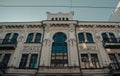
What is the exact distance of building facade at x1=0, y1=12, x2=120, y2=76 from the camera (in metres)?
14.3

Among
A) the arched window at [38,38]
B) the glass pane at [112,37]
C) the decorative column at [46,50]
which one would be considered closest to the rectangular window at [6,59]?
the arched window at [38,38]

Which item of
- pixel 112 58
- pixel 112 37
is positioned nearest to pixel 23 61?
pixel 112 58

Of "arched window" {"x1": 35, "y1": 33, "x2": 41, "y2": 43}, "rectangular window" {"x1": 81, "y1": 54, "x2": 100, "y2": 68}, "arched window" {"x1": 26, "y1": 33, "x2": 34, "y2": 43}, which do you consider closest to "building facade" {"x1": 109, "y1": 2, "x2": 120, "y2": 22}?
"rectangular window" {"x1": 81, "y1": 54, "x2": 100, "y2": 68}

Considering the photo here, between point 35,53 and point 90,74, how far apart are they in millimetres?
7064

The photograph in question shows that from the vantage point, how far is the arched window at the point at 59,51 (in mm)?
15297

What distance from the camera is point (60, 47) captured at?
17.1m

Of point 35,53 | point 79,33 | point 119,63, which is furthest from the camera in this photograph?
point 79,33

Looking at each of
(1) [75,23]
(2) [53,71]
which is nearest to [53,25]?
(1) [75,23]

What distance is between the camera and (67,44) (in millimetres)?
17203

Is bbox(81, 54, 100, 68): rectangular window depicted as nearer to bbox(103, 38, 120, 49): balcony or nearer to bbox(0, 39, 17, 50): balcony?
bbox(103, 38, 120, 49): balcony

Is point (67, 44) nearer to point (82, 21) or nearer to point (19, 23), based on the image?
point (82, 21)

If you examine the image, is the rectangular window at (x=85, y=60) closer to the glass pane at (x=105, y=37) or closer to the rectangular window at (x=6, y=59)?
the glass pane at (x=105, y=37)

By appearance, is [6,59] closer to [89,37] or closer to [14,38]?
[14,38]

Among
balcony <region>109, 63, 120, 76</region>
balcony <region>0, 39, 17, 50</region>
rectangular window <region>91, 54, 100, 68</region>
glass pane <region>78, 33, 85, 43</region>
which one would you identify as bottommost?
balcony <region>109, 63, 120, 76</region>
